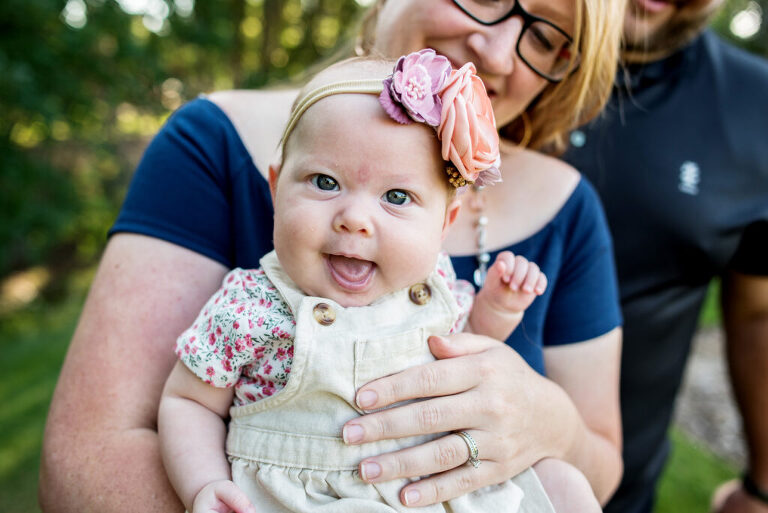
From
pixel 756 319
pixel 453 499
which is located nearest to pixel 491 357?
pixel 453 499

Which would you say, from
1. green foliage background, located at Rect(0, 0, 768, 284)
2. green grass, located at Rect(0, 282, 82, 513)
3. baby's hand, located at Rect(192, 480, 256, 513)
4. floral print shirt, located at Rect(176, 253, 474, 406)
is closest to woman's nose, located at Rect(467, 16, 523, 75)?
floral print shirt, located at Rect(176, 253, 474, 406)

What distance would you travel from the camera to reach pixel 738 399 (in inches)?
124

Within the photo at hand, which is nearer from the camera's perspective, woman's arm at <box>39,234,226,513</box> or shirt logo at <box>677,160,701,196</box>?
woman's arm at <box>39,234,226,513</box>

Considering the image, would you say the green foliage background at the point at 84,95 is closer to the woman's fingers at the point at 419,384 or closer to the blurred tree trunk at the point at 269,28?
the blurred tree trunk at the point at 269,28

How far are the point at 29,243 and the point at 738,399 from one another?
7.45 meters

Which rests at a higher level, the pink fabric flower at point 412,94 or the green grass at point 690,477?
the pink fabric flower at point 412,94

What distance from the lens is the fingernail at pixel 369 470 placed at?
4.62 ft

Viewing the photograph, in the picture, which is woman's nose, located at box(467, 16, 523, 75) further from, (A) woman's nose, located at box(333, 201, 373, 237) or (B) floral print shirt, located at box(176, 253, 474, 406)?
(B) floral print shirt, located at box(176, 253, 474, 406)

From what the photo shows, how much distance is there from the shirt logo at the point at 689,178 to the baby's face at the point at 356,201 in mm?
1522

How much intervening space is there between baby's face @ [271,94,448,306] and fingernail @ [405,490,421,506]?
455 mm

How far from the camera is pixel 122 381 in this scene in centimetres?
165

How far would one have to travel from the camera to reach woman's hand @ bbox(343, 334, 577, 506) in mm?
1446

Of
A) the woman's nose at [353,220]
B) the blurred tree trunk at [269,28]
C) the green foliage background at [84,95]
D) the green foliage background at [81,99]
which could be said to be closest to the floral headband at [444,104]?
the woman's nose at [353,220]

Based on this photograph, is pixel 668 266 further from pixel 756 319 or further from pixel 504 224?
pixel 504 224
